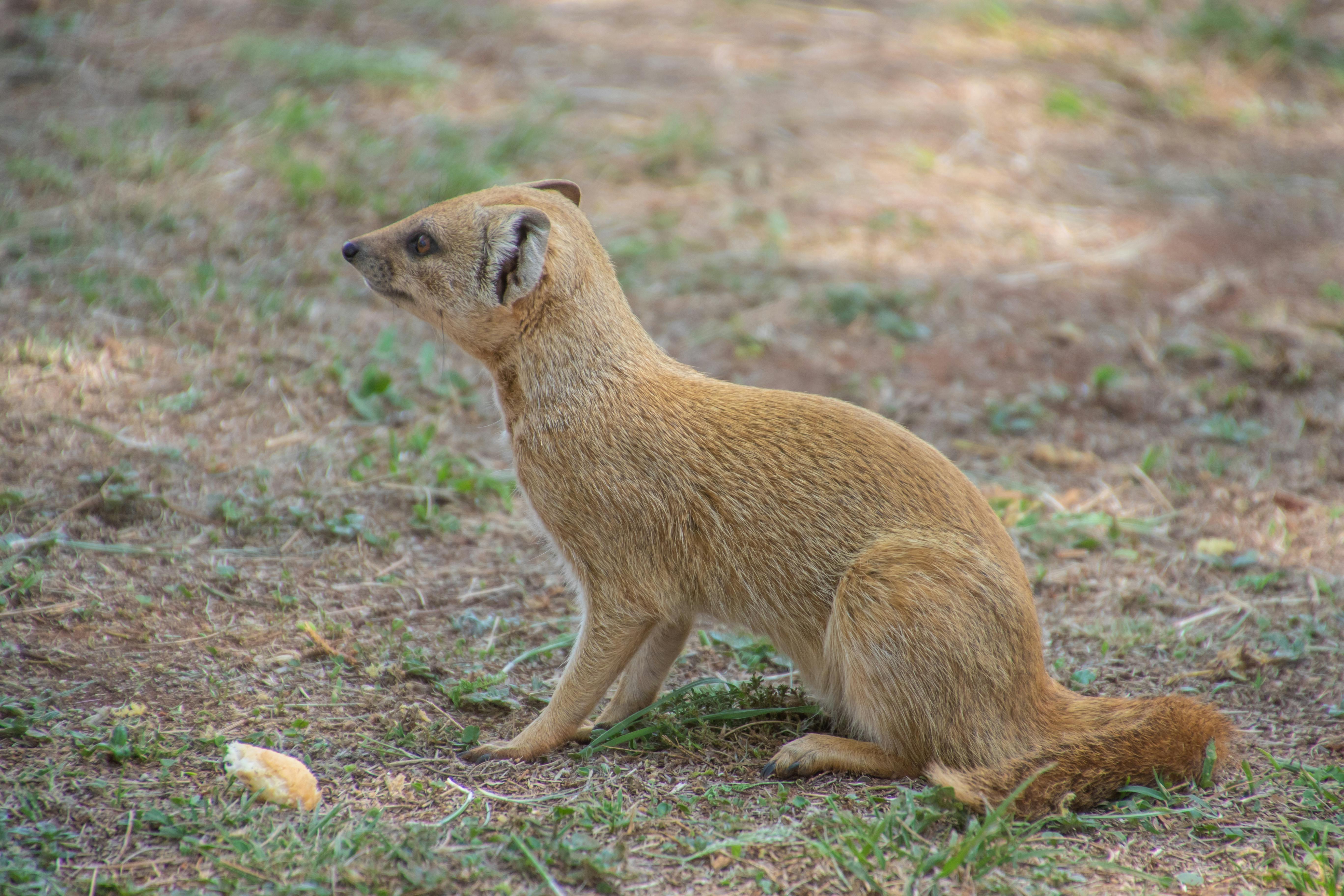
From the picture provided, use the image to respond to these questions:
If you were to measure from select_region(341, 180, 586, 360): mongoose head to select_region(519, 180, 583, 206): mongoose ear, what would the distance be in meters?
0.22

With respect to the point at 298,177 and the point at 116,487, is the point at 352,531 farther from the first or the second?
the point at 298,177

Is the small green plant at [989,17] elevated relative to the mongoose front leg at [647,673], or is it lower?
elevated

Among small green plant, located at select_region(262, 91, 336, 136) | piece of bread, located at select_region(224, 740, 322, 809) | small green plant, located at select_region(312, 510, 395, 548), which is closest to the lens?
piece of bread, located at select_region(224, 740, 322, 809)

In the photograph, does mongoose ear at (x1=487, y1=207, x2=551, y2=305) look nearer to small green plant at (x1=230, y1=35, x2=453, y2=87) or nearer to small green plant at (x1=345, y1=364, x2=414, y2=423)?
small green plant at (x1=345, y1=364, x2=414, y2=423)

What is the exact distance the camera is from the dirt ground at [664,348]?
2.92 meters

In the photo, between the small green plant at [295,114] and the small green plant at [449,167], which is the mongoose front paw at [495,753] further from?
the small green plant at [295,114]

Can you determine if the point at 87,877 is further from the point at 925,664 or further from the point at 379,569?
the point at 925,664

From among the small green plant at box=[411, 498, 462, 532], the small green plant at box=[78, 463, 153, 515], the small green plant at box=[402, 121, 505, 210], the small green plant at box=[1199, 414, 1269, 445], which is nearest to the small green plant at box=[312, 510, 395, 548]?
the small green plant at box=[411, 498, 462, 532]

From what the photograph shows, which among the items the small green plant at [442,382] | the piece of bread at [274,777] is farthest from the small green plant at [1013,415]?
the piece of bread at [274,777]

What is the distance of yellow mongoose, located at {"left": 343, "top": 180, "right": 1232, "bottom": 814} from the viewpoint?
3.13 meters

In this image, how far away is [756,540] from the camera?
337 centimetres

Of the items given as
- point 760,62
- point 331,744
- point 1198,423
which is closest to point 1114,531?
point 1198,423

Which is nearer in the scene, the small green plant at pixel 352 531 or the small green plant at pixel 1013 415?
the small green plant at pixel 352 531

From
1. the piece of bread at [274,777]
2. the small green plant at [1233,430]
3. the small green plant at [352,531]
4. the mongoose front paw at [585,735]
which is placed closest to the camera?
the piece of bread at [274,777]
